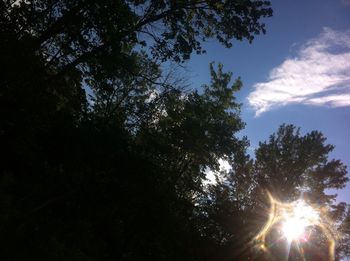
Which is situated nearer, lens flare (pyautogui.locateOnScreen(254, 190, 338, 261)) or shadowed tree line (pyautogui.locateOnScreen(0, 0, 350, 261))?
shadowed tree line (pyautogui.locateOnScreen(0, 0, 350, 261))

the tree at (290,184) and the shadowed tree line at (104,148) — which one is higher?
the tree at (290,184)

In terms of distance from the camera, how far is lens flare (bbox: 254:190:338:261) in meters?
23.2

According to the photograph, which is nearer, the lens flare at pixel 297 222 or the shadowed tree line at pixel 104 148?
the shadowed tree line at pixel 104 148

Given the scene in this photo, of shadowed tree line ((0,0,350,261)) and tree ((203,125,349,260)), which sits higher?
tree ((203,125,349,260))

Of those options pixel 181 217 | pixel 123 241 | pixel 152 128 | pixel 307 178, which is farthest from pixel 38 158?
pixel 307 178

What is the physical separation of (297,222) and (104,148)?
1617 centimetres

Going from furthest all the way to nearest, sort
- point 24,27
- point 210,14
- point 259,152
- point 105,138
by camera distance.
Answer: point 259,152 < point 105,138 < point 210,14 < point 24,27

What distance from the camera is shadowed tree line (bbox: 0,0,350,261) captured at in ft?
35.2

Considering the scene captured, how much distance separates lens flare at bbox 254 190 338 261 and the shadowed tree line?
68cm

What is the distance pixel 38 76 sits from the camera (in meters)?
11.0

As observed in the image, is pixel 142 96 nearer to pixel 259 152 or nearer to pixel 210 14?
pixel 259 152

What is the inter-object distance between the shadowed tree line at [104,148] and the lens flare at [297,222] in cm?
68

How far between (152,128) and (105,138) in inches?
333

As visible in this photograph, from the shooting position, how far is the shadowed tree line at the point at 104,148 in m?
10.7
